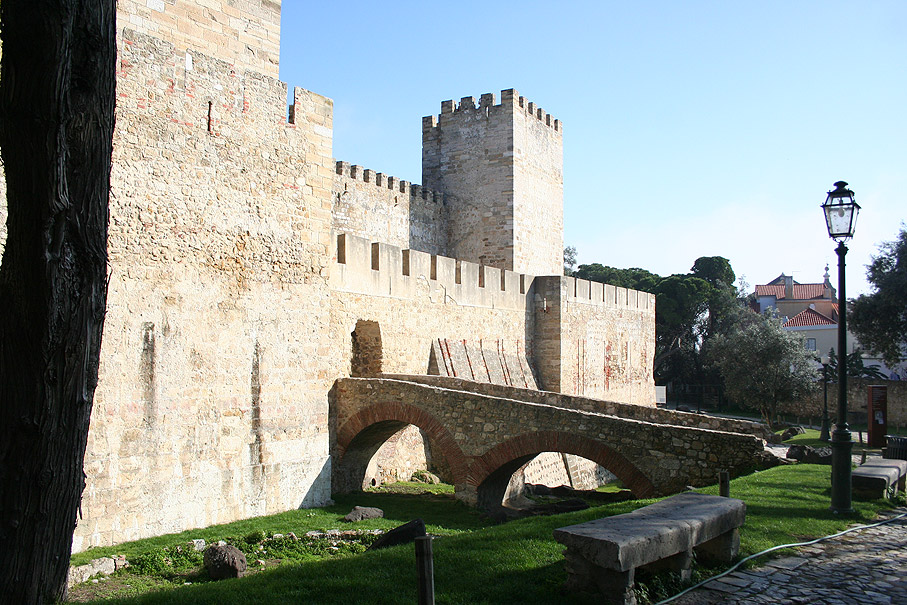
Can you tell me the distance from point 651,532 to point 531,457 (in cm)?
659

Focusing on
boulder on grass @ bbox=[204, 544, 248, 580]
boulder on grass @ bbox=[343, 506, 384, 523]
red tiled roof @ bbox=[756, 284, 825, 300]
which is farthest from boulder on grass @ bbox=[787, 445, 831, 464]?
red tiled roof @ bbox=[756, 284, 825, 300]

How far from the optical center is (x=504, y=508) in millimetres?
11930

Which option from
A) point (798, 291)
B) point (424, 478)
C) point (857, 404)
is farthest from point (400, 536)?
point (798, 291)

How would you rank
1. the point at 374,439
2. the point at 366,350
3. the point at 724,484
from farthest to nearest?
1. the point at 366,350
2. the point at 374,439
3. the point at 724,484

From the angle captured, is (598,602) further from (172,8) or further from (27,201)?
(172,8)

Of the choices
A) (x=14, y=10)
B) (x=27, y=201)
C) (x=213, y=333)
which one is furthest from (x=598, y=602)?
(x=213, y=333)

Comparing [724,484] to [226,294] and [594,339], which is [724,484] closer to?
[226,294]

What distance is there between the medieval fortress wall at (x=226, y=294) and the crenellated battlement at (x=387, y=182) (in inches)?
247

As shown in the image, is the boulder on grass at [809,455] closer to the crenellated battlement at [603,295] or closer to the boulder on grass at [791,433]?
the crenellated battlement at [603,295]

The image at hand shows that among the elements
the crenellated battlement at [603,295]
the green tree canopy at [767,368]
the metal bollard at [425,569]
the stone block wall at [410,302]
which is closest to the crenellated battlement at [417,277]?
the stone block wall at [410,302]

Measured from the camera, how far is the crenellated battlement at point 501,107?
22906mm

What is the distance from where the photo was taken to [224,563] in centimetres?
739

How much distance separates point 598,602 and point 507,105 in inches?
793

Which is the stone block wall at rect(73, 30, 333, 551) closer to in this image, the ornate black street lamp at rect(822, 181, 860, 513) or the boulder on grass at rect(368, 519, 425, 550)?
the boulder on grass at rect(368, 519, 425, 550)
